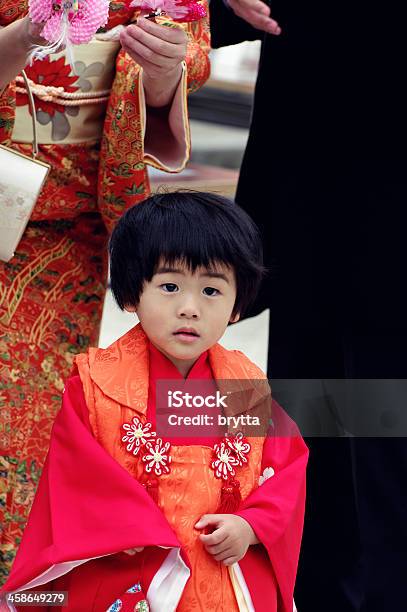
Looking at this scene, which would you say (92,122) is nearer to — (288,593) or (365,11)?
(365,11)

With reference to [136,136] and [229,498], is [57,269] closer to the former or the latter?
[136,136]

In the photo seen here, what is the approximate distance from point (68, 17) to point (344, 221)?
104 cm

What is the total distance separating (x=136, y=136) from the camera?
3031 millimetres

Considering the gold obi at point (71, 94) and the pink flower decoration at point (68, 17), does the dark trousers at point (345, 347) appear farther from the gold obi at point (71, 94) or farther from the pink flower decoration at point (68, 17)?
the pink flower decoration at point (68, 17)

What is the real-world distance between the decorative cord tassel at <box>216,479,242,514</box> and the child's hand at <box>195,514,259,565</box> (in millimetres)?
37

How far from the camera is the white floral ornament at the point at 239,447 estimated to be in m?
2.56

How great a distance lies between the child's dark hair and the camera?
256cm

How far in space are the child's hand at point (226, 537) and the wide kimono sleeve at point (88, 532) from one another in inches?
2.3

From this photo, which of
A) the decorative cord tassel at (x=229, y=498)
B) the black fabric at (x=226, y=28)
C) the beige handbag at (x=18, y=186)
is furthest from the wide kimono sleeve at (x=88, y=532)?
the black fabric at (x=226, y=28)

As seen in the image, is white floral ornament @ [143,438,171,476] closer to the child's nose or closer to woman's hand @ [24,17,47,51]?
the child's nose

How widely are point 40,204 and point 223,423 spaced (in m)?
0.80

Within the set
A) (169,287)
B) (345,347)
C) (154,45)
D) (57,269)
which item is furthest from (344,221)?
(169,287)

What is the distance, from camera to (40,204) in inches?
123

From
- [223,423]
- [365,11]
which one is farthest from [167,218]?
[365,11]
